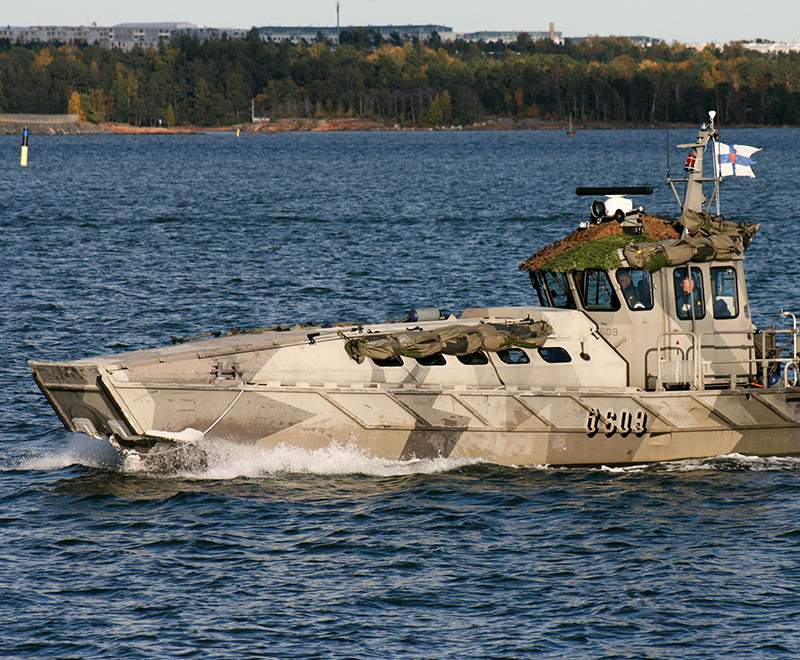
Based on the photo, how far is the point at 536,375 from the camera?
26.9 meters

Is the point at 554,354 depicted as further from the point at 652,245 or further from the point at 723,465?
the point at 723,465

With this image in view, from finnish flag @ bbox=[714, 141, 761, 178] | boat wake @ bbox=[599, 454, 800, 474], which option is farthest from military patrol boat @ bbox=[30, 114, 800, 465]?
finnish flag @ bbox=[714, 141, 761, 178]

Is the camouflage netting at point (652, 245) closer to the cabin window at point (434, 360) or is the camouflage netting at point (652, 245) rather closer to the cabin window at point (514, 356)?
the cabin window at point (514, 356)

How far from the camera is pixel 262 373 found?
25.8 meters

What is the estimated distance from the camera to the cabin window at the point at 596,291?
27.7 metres

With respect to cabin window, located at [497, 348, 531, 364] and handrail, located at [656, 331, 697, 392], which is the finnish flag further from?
cabin window, located at [497, 348, 531, 364]

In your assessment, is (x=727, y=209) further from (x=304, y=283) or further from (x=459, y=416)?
(x=459, y=416)

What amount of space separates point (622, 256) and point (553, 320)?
1.70 meters

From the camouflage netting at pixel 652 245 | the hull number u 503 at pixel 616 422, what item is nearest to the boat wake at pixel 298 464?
the hull number u 503 at pixel 616 422

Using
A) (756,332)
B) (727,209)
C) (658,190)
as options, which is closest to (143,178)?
(658,190)

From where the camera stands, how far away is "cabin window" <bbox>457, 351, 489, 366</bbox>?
26.8 meters

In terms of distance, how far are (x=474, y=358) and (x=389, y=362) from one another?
1.55 metres

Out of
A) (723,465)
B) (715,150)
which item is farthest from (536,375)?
(715,150)

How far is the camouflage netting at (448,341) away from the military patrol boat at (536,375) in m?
0.03
